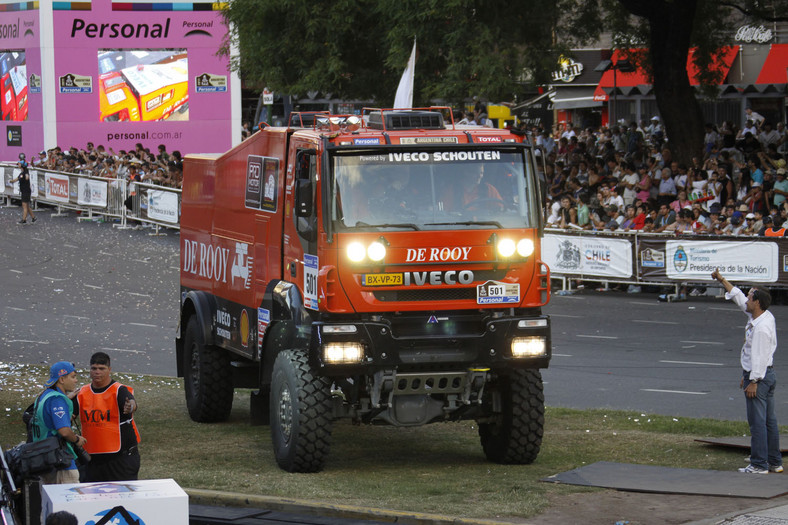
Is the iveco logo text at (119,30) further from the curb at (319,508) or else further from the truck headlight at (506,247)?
the curb at (319,508)

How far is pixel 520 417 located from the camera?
12172 mm

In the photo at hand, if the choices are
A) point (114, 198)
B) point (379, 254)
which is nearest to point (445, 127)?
point (379, 254)

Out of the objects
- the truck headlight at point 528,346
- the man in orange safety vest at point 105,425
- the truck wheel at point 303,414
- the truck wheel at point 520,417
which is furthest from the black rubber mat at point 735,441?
the man in orange safety vest at point 105,425

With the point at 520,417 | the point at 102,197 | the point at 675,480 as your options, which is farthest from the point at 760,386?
the point at 102,197

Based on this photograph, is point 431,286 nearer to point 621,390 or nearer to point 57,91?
point 621,390

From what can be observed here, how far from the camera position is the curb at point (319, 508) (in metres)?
10.1

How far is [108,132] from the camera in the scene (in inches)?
1882

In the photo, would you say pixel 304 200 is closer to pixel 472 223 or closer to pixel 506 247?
pixel 472 223

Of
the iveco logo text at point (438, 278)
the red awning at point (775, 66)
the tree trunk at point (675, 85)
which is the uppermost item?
the red awning at point (775, 66)

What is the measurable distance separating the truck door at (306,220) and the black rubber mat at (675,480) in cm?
285

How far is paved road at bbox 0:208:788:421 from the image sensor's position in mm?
16453

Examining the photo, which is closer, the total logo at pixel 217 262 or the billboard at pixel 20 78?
the total logo at pixel 217 262

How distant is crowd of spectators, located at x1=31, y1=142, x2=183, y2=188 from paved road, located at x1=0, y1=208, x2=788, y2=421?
4.01 meters

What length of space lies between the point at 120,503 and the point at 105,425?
2.23 meters
